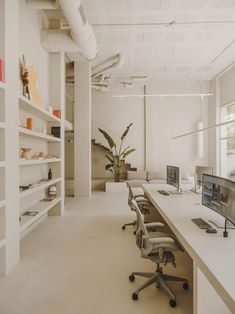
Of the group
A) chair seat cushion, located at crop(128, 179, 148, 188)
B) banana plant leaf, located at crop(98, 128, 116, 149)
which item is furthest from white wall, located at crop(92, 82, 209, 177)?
chair seat cushion, located at crop(128, 179, 148, 188)

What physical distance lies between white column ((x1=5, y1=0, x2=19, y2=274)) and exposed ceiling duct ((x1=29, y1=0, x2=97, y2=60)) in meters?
1.23

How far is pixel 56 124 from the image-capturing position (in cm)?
573

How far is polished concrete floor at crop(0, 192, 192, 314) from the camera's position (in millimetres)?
2334

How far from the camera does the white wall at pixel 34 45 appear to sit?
4351mm

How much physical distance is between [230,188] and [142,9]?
4.26 metres

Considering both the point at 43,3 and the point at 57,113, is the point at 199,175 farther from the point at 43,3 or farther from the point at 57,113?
the point at 43,3

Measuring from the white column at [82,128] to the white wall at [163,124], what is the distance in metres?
2.16

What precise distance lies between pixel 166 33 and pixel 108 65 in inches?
88.4

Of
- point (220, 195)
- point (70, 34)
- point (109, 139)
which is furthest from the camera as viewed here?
point (109, 139)

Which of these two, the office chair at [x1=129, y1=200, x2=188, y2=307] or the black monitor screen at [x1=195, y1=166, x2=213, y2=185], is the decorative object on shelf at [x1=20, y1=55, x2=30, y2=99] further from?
the black monitor screen at [x1=195, y1=166, x2=213, y2=185]

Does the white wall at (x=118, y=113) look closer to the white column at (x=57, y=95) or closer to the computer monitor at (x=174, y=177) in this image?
the white column at (x=57, y=95)

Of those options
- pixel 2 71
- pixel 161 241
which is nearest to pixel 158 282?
pixel 161 241

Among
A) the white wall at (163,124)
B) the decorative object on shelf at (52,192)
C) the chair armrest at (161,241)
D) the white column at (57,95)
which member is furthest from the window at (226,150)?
the chair armrest at (161,241)

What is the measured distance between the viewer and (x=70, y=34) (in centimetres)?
531
